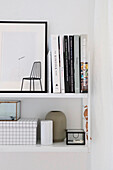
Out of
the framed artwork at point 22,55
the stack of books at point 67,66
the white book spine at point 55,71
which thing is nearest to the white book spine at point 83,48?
the stack of books at point 67,66

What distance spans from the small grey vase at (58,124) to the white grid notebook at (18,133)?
0.12 meters

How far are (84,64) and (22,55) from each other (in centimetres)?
39

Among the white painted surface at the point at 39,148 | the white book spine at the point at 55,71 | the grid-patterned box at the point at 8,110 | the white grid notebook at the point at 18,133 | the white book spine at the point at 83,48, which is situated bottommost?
the white painted surface at the point at 39,148

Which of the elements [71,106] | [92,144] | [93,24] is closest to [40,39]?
[93,24]

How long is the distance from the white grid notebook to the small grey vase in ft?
0.38

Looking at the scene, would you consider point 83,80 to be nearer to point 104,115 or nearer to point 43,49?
point 104,115

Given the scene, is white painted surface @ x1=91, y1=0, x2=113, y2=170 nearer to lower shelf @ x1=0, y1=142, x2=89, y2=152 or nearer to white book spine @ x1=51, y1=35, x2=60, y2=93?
lower shelf @ x1=0, y1=142, x2=89, y2=152

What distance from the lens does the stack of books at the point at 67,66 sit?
1.17 metres

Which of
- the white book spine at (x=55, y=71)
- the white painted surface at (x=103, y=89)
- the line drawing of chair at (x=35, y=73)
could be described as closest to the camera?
the white painted surface at (x=103, y=89)

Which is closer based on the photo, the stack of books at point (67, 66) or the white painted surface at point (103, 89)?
the white painted surface at point (103, 89)

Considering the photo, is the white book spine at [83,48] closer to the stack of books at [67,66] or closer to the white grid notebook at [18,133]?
the stack of books at [67,66]

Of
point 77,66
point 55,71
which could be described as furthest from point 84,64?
point 55,71

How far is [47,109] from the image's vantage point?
1384 mm
